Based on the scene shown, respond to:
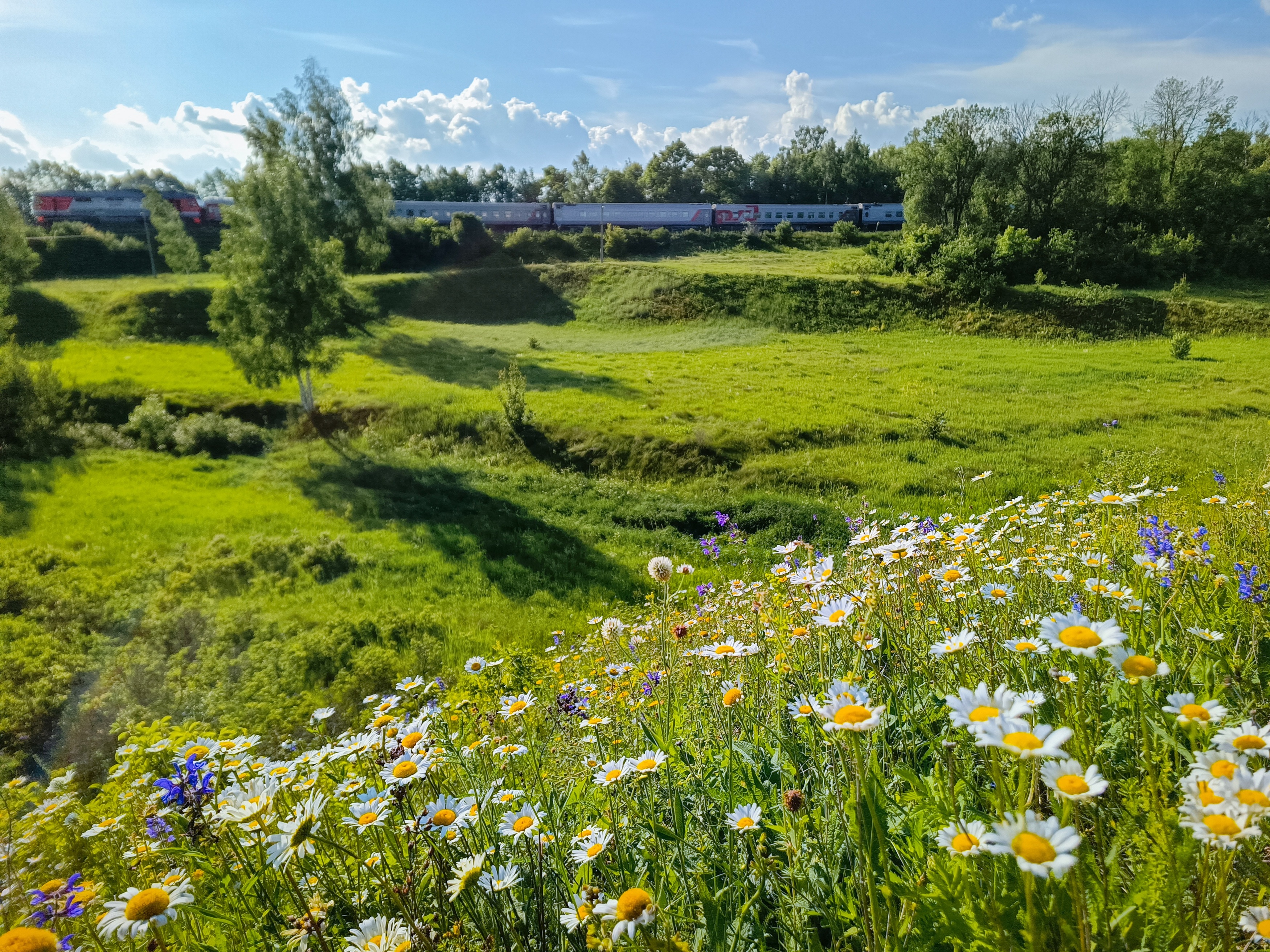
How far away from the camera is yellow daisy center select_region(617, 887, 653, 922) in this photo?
1.28 m

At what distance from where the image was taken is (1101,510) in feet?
16.8

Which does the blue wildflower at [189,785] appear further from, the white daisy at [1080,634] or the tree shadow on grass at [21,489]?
the tree shadow on grass at [21,489]

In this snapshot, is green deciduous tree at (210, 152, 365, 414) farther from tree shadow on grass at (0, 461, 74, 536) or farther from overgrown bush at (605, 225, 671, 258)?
overgrown bush at (605, 225, 671, 258)

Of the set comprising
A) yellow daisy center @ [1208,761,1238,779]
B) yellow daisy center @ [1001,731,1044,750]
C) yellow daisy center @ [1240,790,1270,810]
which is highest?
yellow daisy center @ [1001,731,1044,750]

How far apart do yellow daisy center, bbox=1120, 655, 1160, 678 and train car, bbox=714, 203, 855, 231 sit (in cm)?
6607

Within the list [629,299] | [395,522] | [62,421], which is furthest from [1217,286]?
[62,421]

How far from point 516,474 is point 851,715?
564 inches

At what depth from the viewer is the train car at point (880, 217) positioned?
61.8 meters

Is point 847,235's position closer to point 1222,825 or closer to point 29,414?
A: point 29,414

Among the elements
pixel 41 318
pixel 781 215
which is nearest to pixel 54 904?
pixel 41 318

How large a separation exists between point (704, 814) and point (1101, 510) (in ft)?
15.1

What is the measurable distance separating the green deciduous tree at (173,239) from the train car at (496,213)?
69.8 feet

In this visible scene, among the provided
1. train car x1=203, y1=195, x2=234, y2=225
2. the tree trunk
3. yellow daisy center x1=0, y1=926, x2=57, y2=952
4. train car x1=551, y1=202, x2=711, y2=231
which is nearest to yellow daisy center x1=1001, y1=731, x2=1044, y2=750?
yellow daisy center x1=0, y1=926, x2=57, y2=952

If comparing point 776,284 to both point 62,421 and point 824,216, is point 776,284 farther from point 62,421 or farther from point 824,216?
point 824,216
